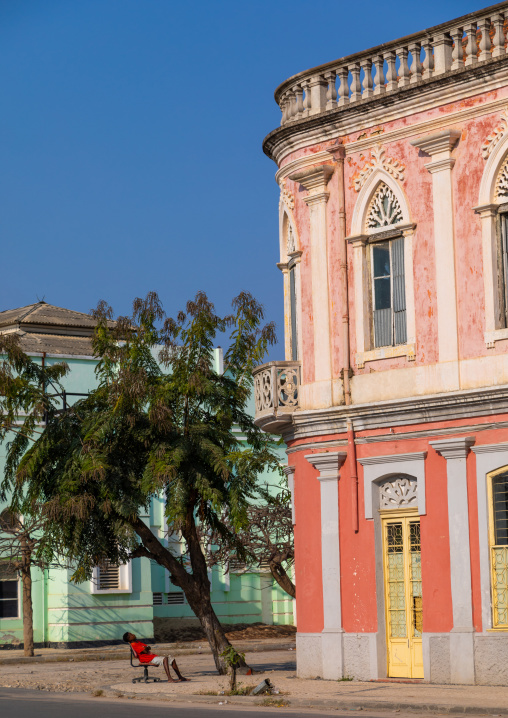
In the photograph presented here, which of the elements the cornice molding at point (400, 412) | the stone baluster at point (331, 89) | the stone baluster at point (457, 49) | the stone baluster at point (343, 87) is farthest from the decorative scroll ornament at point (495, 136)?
the cornice molding at point (400, 412)

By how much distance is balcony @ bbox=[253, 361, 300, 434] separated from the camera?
19.6m

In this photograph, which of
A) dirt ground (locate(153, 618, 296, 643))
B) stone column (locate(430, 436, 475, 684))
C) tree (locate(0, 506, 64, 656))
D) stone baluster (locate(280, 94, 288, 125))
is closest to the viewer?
stone column (locate(430, 436, 475, 684))

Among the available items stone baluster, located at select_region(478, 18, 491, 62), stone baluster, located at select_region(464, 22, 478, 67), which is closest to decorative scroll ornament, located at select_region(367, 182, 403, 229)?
stone baluster, located at select_region(464, 22, 478, 67)

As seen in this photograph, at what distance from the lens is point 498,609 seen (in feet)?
55.5

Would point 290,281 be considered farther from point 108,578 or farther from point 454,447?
point 108,578

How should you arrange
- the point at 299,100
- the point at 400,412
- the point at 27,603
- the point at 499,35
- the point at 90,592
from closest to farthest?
the point at 499,35, the point at 400,412, the point at 299,100, the point at 27,603, the point at 90,592

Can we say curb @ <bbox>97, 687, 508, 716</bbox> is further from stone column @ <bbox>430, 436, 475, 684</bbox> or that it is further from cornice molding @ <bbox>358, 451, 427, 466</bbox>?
cornice molding @ <bbox>358, 451, 427, 466</bbox>

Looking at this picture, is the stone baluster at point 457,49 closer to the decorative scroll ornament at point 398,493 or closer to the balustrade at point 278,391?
the balustrade at point 278,391

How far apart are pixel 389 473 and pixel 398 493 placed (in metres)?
0.35

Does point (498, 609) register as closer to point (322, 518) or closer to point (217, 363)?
point (322, 518)

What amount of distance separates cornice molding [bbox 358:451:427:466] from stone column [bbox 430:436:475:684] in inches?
13.3

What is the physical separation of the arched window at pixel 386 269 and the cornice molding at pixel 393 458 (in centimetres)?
184

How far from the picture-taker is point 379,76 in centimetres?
1909

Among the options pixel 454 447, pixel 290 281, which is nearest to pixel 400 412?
pixel 454 447
